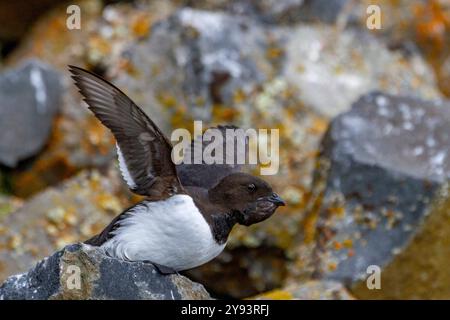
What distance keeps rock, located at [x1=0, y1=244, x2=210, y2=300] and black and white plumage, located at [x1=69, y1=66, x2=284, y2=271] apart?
0.35 metres

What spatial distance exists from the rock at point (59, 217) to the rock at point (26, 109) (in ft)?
2.52

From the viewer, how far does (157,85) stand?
30.2 ft

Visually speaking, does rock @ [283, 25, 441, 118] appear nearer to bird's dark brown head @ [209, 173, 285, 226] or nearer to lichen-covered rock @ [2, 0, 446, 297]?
lichen-covered rock @ [2, 0, 446, 297]

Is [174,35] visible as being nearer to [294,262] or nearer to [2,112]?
[2,112]

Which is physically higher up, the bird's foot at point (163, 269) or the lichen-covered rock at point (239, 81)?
the lichen-covered rock at point (239, 81)

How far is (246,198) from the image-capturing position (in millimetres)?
5809

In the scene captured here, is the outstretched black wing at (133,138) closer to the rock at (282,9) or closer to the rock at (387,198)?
the rock at (387,198)

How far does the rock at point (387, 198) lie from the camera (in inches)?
285

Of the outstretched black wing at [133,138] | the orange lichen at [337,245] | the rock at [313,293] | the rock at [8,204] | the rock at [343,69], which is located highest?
the rock at [343,69]

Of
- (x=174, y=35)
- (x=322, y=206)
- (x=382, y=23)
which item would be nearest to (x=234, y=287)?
(x=322, y=206)

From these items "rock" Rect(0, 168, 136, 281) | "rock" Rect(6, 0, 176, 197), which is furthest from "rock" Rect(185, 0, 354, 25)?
"rock" Rect(0, 168, 136, 281)

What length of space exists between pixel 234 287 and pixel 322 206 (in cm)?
116

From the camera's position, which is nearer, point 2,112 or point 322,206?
point 322,206

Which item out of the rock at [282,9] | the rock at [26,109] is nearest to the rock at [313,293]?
the rock at [26,109]
